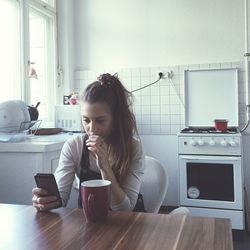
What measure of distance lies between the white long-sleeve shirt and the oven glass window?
147 cm

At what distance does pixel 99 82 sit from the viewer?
1331 mm

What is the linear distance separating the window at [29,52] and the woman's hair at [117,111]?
4.96 ft

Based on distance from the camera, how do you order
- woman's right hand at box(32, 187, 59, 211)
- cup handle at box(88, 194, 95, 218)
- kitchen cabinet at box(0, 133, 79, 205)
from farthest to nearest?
1. kitchen cabinet at box(0, 133, 79, 205)
2. woman's right hand at box(32, 187, 59, 211)
3. cup handle at box(88, 194, 95, 218)

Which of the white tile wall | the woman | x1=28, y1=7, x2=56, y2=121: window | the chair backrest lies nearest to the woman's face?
the woman

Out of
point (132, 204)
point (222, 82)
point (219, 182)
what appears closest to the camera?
point (132, 204)

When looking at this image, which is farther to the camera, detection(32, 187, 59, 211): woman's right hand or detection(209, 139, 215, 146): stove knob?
detection(209, 139, 215, 146): stove knob

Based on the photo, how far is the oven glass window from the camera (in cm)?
262

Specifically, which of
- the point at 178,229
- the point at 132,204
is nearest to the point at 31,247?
the point at 178,229

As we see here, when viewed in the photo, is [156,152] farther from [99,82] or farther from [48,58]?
[99,82]

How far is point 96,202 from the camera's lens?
873mm

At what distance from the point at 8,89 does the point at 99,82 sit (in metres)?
1.58

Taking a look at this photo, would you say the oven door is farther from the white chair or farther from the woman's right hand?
the woman's right hand

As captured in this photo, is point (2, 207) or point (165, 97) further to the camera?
point (165, 97)

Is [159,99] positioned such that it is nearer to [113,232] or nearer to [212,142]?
[212,142]
